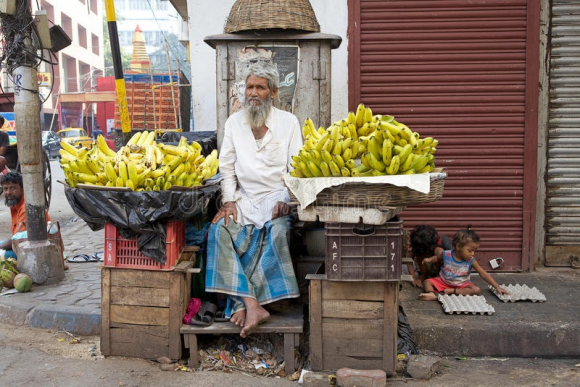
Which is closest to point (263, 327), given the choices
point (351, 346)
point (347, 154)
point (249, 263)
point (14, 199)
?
point (249, 263)

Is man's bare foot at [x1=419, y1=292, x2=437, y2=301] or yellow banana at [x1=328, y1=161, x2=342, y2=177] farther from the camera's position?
man's bare foot at [x1=419, y1=292, x2=437, y2=301]

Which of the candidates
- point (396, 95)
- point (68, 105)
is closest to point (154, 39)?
point (68, 105)

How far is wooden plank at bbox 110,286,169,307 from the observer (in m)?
4.01

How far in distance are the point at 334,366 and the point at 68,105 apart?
41588mm

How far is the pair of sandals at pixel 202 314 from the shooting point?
404cm

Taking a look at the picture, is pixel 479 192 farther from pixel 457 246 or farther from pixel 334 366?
pixel 334 366

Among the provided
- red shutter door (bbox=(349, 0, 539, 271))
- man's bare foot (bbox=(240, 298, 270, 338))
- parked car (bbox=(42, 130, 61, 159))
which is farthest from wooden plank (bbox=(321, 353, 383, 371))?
parked car (bbox=(42, 130, 61, 159))

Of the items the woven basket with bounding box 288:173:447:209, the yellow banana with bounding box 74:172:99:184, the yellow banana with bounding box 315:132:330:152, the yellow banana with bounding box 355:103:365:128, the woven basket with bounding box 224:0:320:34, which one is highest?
the woven basket with bounding box 224:0:320:34

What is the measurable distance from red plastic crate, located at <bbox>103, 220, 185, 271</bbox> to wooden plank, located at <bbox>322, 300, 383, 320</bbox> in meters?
1.09

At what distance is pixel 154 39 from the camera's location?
290ft

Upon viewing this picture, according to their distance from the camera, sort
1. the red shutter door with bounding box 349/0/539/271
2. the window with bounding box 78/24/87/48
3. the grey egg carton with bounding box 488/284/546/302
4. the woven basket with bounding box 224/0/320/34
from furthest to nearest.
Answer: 1. the window with bounding box 78/24/87/48
2. the red shutter door with bounding box 349/0/539/271
3. the woven basket with bounding box 224/0/320/34
4. the grey egg carton with bounding box 488/284/546/302

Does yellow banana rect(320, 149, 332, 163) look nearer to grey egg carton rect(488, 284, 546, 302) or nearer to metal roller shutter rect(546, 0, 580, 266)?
grey egg carton rect(488, 284, 546, 302)

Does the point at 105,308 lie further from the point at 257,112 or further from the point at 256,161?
the point at 257,112

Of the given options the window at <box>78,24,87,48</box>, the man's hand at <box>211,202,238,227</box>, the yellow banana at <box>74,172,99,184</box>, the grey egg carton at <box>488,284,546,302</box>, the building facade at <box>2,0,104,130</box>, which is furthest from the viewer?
the window at <box>78,24,87,48</box>
